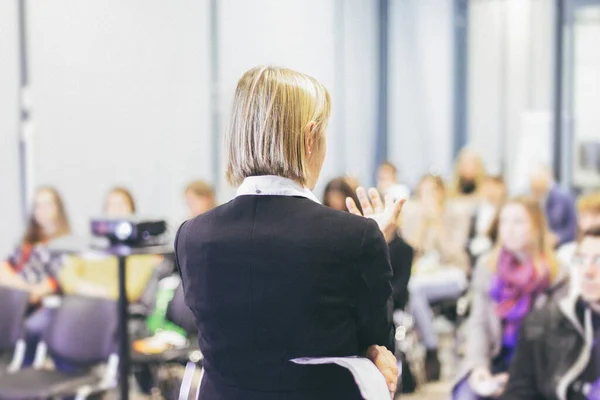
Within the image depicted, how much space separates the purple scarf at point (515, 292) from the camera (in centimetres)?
363

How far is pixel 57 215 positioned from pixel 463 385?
314 centimetres

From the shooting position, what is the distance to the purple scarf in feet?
11.9

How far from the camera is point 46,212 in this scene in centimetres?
545

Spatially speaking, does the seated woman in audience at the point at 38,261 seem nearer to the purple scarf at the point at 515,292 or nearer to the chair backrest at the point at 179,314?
the chair backrest at the point at 179,314

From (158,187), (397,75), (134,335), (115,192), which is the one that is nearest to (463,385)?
(134,335)

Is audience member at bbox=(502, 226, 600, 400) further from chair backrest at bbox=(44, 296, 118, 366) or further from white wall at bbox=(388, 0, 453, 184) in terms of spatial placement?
white wall at bbox=(388, 0, 453, 184)

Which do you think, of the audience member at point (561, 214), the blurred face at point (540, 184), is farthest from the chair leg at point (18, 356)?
the blurred face at point (540, 184)

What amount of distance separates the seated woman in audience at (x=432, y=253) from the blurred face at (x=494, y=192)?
1.18ft

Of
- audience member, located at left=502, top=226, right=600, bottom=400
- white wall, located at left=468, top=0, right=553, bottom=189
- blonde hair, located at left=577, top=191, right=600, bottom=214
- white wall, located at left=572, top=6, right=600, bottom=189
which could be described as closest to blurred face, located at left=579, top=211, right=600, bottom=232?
blonde hair, located at left=577, top=191, right=600, bottom=214

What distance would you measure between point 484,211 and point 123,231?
356 centimetres

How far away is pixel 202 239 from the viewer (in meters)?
1.50

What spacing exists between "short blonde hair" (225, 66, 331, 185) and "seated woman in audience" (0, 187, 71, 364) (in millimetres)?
3624

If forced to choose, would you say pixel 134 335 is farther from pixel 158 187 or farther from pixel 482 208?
pixel 482 208

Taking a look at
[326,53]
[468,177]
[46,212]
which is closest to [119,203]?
[46,212]
